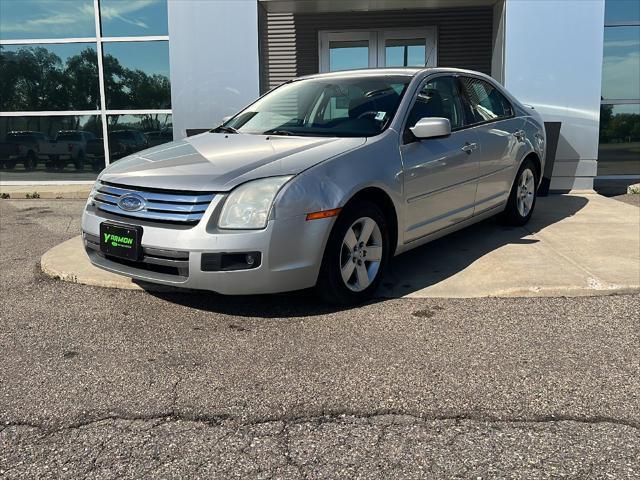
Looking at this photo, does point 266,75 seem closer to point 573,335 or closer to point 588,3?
point 588,3

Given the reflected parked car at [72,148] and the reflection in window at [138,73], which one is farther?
the reflected parked car at [72,148]

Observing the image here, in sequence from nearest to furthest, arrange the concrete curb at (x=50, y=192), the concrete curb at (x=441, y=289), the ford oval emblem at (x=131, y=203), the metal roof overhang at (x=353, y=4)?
the ford oval emblem at (x=131, y=203) < the concrete curb at (x=441, y=289) < the metal roof overhang at (x=353, y=4) < the concrete curb at (x=50, y=192)

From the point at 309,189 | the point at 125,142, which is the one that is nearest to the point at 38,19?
the point at 125,142

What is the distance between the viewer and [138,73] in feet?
35.6

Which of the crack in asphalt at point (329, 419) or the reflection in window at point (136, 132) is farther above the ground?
the reflection in window at point (136, 132)

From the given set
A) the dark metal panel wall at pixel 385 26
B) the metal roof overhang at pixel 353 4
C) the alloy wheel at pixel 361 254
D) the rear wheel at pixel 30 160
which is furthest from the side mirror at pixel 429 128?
the rear wheel at pixel 30 160

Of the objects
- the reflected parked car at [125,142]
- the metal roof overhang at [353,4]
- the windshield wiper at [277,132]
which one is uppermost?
the metal roof overhang at [353,4]

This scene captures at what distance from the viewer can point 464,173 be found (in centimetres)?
501

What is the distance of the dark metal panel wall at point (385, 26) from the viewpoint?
35.2 ft

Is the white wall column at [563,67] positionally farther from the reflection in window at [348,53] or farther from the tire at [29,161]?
the tire at [29,161]

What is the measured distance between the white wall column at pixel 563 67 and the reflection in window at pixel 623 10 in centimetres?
217

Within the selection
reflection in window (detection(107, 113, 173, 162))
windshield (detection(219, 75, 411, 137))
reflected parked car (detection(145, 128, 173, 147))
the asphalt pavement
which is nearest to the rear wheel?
reflection in window (detection(107, 113, 173, 162))

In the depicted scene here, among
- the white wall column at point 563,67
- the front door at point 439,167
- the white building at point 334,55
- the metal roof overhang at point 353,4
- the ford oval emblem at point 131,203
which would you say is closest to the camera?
the ford oval emblem at point 131,203

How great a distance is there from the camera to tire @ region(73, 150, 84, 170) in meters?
Result: 11.2
